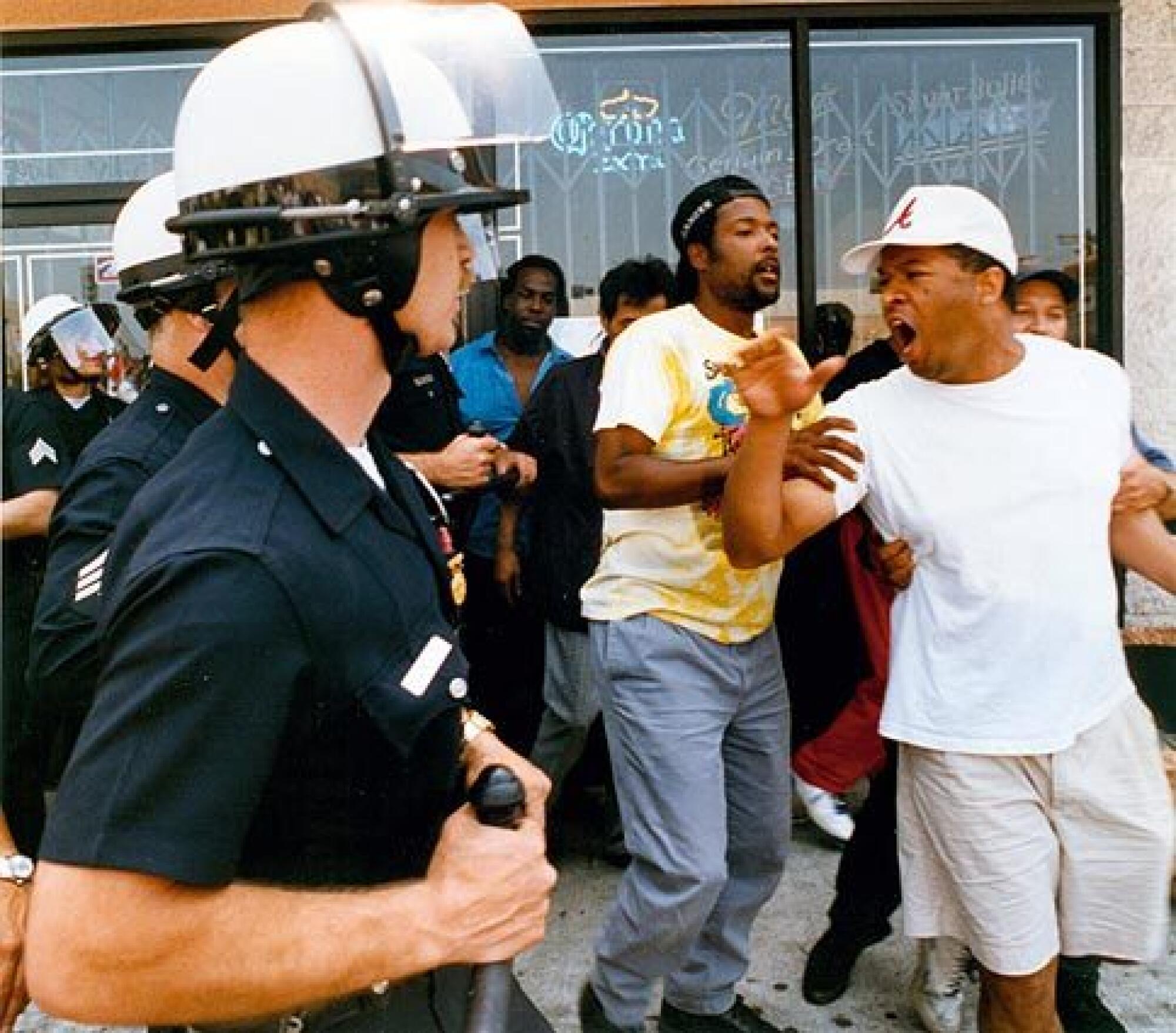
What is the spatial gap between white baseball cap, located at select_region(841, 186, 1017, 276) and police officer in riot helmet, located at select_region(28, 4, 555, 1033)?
1.56 m

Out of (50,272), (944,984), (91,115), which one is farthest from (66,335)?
Answer: (944,984)

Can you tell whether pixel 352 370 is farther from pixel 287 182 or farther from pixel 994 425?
pixel 994 425

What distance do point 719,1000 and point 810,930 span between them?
845mm

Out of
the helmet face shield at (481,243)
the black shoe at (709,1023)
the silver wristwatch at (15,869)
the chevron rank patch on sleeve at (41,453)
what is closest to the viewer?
the helmet face shield at (481,243)

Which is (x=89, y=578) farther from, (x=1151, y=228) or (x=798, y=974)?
(x=1151, y=228)

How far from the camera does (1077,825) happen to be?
2928 millimetres

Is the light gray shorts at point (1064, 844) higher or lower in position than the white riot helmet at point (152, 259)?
lower

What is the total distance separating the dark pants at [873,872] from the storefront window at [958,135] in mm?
2292

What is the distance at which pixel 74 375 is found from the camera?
5.01m

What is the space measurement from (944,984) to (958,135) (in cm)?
354

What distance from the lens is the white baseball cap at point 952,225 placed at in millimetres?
3070

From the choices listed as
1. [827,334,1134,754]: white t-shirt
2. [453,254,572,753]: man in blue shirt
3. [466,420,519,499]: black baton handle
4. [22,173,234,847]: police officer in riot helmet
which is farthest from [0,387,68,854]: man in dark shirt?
[827,334,1134,754]: white t-shirt

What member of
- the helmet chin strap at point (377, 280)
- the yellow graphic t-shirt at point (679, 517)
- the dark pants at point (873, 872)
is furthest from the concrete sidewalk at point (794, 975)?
the helmet chin strap at point (377, 280)

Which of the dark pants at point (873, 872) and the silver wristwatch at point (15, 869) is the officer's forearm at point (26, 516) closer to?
the silver wristwatch at point (15, 869)
